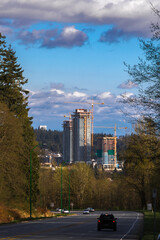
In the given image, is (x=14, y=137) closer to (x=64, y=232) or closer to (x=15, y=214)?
(x=15, y=214)

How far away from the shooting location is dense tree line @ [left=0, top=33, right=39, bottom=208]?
61.0m

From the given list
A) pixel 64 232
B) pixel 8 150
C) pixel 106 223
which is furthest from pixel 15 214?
pixel 64 232

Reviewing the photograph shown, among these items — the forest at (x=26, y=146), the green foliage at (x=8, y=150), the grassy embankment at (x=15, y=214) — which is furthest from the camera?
the green foliage at (x=8, y=150)

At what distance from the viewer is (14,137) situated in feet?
203

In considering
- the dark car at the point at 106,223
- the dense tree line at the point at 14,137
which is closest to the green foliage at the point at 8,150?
the dense tree line at the point at 14,137

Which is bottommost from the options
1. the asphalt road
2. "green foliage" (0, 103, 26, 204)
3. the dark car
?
the asphalt road

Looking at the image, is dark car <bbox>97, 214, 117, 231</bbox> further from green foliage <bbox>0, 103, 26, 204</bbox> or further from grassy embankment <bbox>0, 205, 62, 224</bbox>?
green foliage <bbox>0, 103, 26, 204</bbox>

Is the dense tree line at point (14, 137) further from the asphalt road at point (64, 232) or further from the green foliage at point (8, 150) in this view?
the asphalt road at point (64, 232)

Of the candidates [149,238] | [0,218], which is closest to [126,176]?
[0,218]

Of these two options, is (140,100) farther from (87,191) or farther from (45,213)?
(87,191)

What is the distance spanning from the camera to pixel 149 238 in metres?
29.7

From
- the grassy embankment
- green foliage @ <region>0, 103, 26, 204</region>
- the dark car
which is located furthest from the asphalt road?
green foliage @ <region>0, 103, 26, 204</region>

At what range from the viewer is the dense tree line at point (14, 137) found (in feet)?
200

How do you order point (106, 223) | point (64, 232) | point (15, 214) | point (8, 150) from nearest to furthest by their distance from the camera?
1. point (64, 232)
2. point (106, 223)
3. point (8, 150)
4. point (15, 214)
